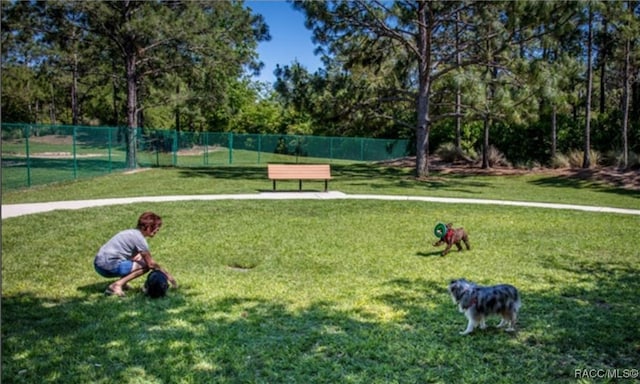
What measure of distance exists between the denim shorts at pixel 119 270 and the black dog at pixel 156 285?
0.89ft

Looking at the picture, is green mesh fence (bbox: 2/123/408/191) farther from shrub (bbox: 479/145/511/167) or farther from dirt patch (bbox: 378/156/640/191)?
shrub (bbox: 479/145/511/167)

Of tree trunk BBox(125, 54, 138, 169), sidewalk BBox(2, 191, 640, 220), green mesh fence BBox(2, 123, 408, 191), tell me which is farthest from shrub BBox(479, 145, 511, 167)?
tree trunk BBox(125, 54, 138, 169)

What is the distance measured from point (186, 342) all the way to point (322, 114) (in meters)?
18.1

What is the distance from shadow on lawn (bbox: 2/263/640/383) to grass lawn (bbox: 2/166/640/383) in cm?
2

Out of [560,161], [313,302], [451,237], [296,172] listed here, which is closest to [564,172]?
[560,161]

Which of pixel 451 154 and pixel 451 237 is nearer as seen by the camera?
pixel 451 237

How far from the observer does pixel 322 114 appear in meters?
21.6

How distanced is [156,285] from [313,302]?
1.66 metres

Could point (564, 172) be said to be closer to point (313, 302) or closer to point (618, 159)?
point (618, 159)

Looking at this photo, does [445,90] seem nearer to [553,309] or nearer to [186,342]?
[553,309]

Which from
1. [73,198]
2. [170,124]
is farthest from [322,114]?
[170,124]

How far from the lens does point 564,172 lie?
71.5 ft

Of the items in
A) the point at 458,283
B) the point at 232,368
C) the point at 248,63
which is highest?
the point at 248,63

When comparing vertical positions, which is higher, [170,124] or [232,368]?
[170,124]
